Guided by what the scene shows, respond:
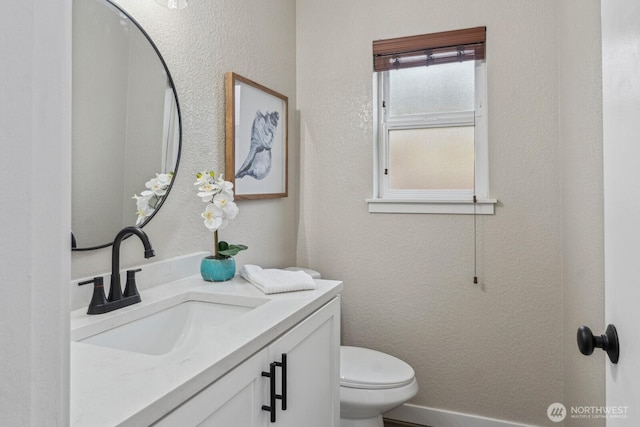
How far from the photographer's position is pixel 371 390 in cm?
161

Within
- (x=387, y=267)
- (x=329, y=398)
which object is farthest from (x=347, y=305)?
(x=329, y=398)

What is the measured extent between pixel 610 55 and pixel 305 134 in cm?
173

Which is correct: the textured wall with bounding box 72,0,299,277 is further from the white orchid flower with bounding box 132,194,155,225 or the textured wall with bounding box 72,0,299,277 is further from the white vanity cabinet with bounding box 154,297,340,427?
the white vanity cabinet with bounding box 154,297,340,427

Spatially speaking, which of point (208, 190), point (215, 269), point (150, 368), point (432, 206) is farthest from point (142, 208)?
point (432, 206)

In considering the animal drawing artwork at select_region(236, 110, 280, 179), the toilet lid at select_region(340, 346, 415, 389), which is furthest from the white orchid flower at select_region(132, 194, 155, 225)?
the toilet lid at select_region(340, 346, 415, 389)

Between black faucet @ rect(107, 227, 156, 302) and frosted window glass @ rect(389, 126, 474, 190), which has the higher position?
frosted window glass @ rect(389, 126, 474, 190)

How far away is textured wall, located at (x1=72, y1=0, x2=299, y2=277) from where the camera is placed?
52.1 inches

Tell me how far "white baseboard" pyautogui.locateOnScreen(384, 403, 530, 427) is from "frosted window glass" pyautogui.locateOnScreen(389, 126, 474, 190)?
3.85 feet

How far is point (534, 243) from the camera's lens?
1886 mm

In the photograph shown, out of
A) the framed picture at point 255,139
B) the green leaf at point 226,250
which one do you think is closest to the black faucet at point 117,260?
the green leaf at point 226,250

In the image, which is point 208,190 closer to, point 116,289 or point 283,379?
point 116,289

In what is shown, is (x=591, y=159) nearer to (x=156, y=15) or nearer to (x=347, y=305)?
(x=347, y=305)

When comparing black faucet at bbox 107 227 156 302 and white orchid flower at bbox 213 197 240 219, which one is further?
white orchid flower at bbox 213 197 240 219

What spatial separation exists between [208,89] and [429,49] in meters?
1.18
